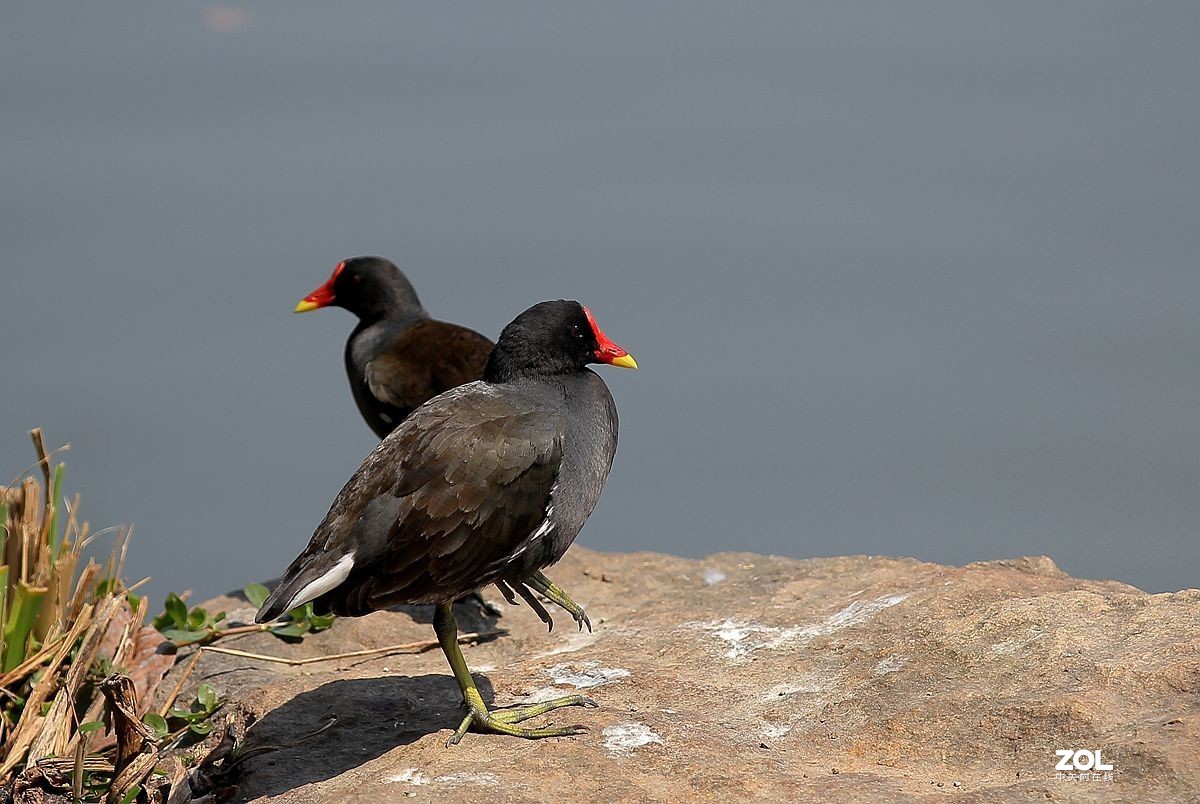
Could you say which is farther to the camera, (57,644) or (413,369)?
(413,369)

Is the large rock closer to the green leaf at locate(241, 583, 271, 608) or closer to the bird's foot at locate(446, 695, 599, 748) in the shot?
the bird's foot at locate(446, 695, 599, 748)

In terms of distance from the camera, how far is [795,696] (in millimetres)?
3752

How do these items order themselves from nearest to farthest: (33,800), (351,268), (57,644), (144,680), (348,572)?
(348,572) → (33,800) → (57,644) → (144,680) → (351,268)

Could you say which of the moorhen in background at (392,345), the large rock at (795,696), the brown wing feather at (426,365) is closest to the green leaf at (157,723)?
the large rock at (795,696)

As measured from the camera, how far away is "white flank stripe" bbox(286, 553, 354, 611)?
3.44m

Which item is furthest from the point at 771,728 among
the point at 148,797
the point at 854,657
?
the point at 148,797

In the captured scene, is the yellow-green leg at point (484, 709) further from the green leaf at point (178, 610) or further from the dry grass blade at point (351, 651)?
the green leaf at point (178, 610)

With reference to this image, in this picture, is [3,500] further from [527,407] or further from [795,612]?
[795,612]

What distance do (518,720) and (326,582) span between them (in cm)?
64

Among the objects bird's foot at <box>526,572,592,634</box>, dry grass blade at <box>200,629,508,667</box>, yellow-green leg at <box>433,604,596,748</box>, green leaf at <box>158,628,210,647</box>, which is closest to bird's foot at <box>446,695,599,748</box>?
yellow-green leg at <box>433,604,596,748</box>

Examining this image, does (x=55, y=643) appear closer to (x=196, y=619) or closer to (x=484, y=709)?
(x=196, y=619)

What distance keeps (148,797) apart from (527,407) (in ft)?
5.00

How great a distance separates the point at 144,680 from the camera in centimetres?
446

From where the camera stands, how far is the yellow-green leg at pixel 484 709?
3510 mm
